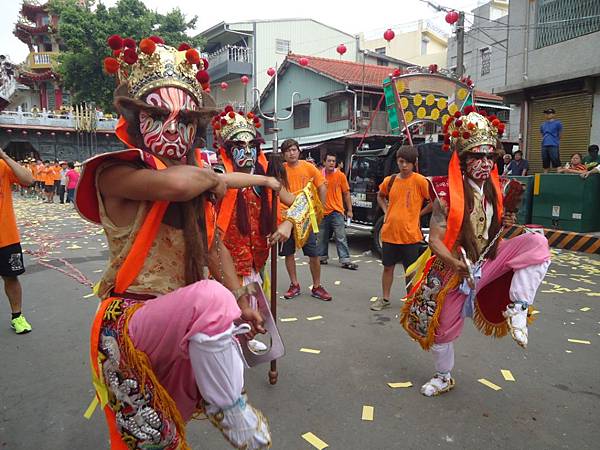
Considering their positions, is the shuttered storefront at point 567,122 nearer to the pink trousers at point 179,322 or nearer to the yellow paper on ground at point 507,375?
the yellow paper on ground at point 507,375

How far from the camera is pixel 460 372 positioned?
3654mm

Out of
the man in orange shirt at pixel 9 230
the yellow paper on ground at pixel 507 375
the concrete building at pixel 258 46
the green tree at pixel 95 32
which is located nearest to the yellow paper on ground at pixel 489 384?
the yellow paper on ground at pixel 507 375

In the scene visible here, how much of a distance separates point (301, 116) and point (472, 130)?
74.5 feet

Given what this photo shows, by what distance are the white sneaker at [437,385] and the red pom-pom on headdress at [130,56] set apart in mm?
2833

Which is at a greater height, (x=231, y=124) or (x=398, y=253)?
(x=231, y=124)

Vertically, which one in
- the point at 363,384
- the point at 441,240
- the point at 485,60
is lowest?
the point at 363,384

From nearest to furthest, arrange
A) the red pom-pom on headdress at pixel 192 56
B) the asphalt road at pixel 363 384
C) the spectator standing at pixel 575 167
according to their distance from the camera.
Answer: the red pom-pom on headdress at pixel 192 56 → the asphalt road at pixel 363 384 → the spectator standing at pixel 575 167

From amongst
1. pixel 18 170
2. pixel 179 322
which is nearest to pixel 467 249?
pixel 179 322

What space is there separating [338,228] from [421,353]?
139 inches

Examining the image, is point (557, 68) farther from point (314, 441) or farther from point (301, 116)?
point (301, 116)

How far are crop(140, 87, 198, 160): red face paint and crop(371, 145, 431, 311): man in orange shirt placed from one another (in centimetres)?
393

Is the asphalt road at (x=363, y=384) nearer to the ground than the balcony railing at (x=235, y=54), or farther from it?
nearer to the ground

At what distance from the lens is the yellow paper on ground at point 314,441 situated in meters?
2.66

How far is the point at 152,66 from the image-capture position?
6.00 feet
